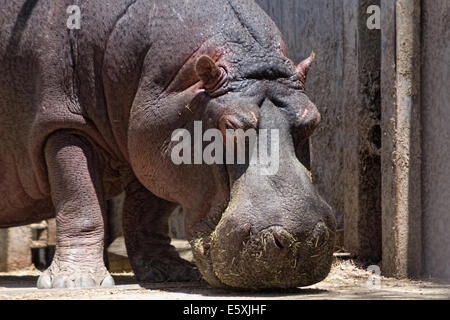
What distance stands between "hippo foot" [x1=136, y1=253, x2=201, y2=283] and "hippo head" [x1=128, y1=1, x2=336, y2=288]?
76cm

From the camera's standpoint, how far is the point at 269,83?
475 centimetres

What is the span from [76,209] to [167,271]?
0.85 meters

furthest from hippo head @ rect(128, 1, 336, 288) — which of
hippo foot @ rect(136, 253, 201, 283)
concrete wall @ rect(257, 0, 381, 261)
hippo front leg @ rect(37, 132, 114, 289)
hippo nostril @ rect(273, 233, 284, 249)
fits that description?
concrete wall @ rect(257, 0, 381, 261)

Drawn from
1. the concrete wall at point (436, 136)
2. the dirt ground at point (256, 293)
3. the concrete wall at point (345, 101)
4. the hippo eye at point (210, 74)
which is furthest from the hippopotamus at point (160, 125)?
the concrete wall at point (345, 101)

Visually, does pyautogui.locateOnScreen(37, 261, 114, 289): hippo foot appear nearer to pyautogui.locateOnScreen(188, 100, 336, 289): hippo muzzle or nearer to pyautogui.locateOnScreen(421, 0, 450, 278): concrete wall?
pyautogui.locateOnScreen(188, 100, 336, 289): hippo muzzle

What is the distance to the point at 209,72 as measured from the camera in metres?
4.78

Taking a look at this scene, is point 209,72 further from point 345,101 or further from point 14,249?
point 14,249

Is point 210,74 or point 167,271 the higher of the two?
point 210,74

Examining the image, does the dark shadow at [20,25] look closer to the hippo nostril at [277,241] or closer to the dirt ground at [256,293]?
the dirt ground at [256,293]

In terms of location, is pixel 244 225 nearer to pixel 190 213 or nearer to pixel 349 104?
pixel 190 213

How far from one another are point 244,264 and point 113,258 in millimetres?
3950

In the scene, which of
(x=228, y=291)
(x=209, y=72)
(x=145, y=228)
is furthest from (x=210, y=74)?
(x=145, y=228)

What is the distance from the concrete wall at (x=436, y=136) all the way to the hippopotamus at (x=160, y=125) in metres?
0.78
